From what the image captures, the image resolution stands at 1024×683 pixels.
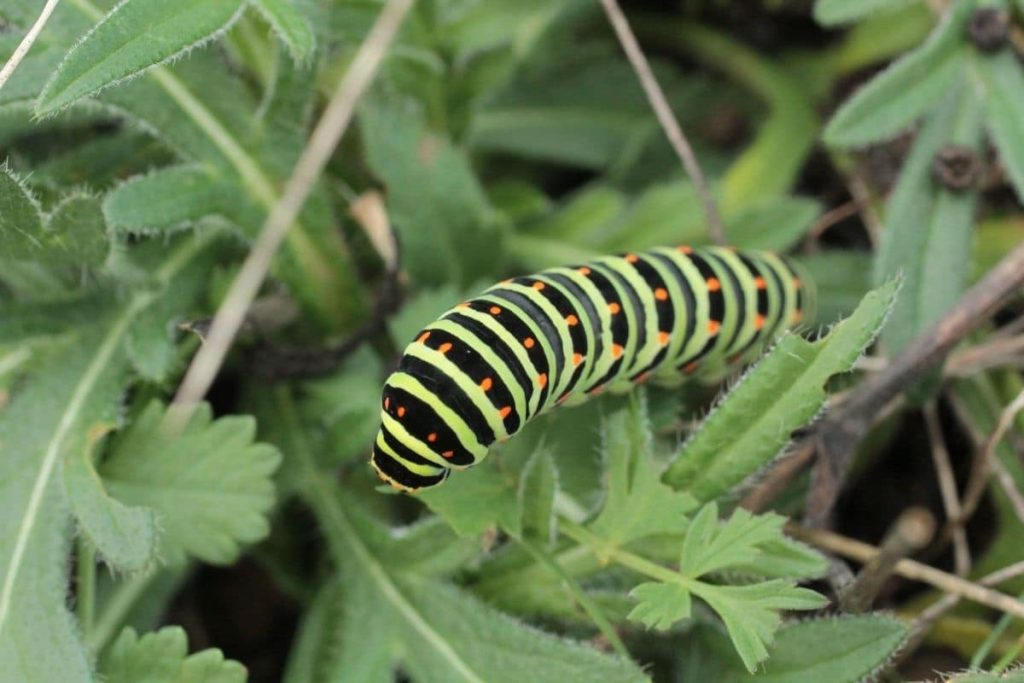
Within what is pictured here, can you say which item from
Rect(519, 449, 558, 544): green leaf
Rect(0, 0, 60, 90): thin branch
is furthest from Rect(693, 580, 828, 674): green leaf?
Rect(0, 0, 60, 90): thin branch

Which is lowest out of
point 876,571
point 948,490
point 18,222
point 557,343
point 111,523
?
point 948,490

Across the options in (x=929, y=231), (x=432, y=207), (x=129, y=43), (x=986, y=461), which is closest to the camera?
(x=129, y=43)

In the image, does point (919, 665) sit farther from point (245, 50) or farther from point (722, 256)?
point (245, 50)

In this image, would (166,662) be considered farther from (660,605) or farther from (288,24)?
(288,24)

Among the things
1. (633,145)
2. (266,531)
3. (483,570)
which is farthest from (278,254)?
A: (633,145)

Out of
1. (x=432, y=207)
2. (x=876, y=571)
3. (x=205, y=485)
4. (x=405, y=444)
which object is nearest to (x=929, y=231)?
(x=876, y=571)

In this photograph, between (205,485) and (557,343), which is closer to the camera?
(557,343)

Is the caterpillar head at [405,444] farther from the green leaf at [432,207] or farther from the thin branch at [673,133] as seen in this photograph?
the thin branch at [673,133]

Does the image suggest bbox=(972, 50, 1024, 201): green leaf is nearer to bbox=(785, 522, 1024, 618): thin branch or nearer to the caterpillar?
the caterpillar
